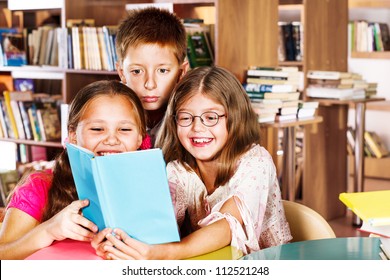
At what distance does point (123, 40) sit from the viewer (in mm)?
2322

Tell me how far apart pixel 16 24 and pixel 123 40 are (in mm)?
2617

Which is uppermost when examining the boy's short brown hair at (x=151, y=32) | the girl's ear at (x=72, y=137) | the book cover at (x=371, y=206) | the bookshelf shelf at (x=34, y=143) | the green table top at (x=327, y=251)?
the boy's short brown hair at (x=151, y=32)

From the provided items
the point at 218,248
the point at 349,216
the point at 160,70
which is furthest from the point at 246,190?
the point at 349,216

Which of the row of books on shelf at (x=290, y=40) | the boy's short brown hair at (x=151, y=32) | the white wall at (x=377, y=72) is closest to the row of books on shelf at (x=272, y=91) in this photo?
the boy's short brown hair at (x=151, y=32)

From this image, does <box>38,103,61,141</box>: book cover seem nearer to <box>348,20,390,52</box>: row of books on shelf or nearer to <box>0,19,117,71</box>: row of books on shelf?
<box>0,19,117,71</box>: row of books on shelf

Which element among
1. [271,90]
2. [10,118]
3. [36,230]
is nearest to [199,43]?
[271,90]

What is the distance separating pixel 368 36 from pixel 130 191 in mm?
4896

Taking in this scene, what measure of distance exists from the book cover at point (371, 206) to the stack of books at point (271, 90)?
2132mm

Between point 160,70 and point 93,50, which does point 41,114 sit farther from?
point 160,70

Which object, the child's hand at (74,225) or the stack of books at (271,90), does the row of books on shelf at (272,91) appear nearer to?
the stack of books at (271,90)

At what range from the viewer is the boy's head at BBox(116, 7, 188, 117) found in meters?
2.26

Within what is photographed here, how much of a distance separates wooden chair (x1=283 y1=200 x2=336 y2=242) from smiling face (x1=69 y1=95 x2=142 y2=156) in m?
0.47

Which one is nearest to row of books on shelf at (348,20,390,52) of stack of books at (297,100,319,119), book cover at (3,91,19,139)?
stack of books at (297,100,319,119)

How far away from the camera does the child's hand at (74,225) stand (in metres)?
1.38
